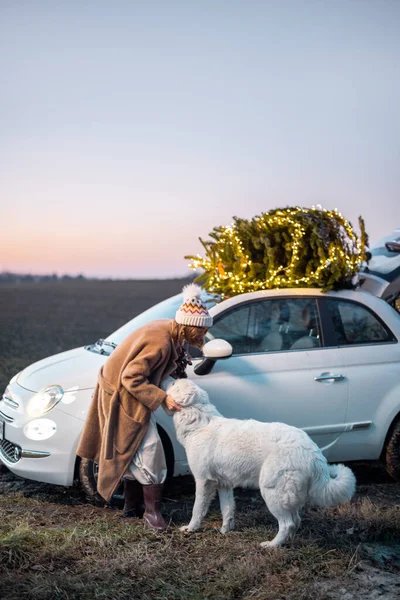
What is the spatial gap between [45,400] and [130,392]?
1.09 meters

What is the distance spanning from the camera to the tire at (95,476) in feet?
17.7

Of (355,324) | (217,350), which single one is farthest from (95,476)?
(355,324)

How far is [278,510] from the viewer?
4.52 metres

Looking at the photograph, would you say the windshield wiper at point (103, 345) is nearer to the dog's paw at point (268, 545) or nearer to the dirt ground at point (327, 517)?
the dirt ground at point (327, 517)

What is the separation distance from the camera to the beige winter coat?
186 inches

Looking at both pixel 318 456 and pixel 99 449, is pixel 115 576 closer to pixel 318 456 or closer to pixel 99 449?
pixel 99 449

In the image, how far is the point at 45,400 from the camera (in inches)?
219

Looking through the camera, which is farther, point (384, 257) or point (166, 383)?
point (384, 257)

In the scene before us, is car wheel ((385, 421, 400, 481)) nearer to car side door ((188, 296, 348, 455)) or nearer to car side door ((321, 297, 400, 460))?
car side door ((321, 297, 400, 460))

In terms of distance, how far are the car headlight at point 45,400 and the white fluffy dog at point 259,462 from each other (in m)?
1.16

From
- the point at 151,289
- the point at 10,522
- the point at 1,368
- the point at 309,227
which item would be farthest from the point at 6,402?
the point at 151,289

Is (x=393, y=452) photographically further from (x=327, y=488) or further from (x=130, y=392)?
(x=130, y=392)

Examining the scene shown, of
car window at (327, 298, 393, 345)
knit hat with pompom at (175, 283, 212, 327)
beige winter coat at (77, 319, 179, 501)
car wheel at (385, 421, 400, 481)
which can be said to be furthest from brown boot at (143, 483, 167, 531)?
car wheel at (385, 421, 400, 481)

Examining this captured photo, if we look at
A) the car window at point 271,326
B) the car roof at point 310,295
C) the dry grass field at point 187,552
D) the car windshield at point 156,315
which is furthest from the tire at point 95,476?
the car roof at point 310,295
